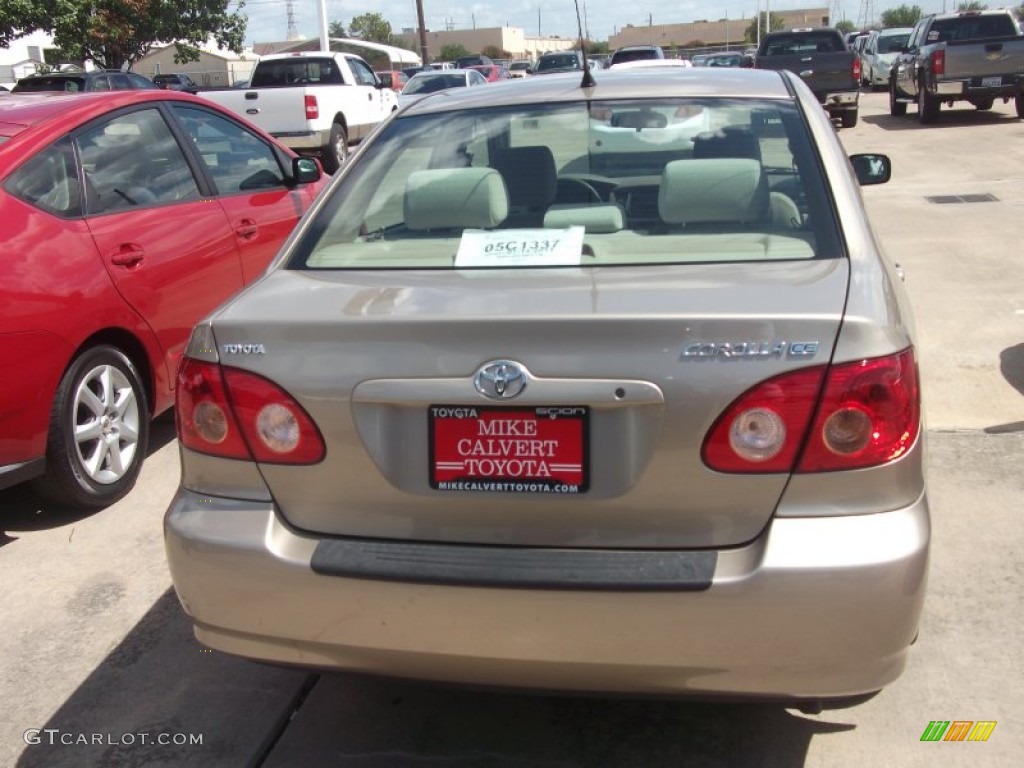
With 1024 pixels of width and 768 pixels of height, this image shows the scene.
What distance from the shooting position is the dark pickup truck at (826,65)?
1814cm

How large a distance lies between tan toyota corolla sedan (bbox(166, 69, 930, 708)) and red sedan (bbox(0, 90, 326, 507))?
5.88 feet

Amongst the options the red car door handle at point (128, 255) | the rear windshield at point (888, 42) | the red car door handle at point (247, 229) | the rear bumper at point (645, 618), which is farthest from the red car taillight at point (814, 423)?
the rear windshield at point (888, 42)

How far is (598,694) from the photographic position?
2.40m

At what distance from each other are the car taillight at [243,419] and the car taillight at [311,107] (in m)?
13.9

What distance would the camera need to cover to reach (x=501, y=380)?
2.28 metres

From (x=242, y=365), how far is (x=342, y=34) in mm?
104424

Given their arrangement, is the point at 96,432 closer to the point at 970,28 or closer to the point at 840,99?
the point at 840,99

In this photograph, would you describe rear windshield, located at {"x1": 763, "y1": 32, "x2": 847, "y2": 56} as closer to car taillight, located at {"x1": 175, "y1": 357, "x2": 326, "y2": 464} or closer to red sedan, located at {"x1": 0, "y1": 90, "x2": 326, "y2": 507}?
red sedan, located at {"x1": 0, "y1": 90, "x2": 326, "y2": 507}

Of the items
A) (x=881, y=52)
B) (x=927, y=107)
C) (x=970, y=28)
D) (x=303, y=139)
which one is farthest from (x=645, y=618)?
(x=881, y=52)

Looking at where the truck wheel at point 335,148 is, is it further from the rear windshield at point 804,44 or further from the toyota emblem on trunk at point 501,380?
the toyota emblem on trunk at point 501,380

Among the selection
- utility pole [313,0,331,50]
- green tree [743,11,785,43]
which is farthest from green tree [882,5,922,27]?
utility pole [313,0,331,50]

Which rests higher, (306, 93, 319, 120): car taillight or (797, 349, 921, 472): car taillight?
(306, 93, 319, 120): car taillight

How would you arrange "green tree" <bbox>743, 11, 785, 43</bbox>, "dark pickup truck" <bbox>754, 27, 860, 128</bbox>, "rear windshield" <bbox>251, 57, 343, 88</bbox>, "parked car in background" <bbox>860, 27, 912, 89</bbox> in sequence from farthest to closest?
"green tree" <bbox>743, 11, 785, 43</bbox> < "parked car in background" <bbox>860, 27, 912, 89</bbox> < "dark pickup truck" <bbox>754, 27, 860, 128</bbox> < "rear windshield" <bbox>251, 57, 343, 88</bbox>

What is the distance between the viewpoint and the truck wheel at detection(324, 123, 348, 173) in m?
16.6
